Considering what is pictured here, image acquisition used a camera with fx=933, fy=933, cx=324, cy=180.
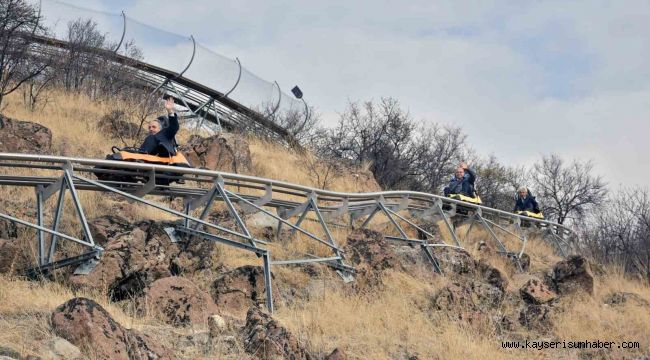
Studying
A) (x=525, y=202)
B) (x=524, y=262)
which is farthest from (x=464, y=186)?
(x=525, y=202)

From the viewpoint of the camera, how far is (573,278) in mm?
17438

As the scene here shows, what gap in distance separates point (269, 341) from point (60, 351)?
7.41 ft

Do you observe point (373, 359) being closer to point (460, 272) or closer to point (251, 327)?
point (251, 327)

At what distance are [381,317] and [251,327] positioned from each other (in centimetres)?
316

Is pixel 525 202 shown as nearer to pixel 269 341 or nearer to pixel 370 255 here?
pixel 370 255

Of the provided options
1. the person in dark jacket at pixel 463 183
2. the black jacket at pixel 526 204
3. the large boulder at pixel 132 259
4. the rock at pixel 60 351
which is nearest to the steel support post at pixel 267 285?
the large boulder at pixel 132 259

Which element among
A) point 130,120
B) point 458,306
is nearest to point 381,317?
point 458,306

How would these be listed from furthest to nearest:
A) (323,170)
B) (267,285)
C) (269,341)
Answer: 1. (323,170)
2. (267,285)
3. (269,341)

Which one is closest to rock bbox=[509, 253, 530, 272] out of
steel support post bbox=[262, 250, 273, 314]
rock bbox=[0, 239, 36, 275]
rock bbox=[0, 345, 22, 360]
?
steel support post bbox=[262, 250, 273, 314]

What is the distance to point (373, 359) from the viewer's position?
10961 millimetres

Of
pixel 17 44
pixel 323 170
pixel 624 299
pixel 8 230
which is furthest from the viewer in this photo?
pixel 323 170

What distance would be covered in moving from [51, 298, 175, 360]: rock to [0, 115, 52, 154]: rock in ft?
29.1

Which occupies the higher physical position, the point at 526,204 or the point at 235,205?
the point at 526,204

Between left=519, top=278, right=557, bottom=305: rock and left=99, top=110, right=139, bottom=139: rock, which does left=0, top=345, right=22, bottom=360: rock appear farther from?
left=99, top=110, right=139, bottom=139: rock
